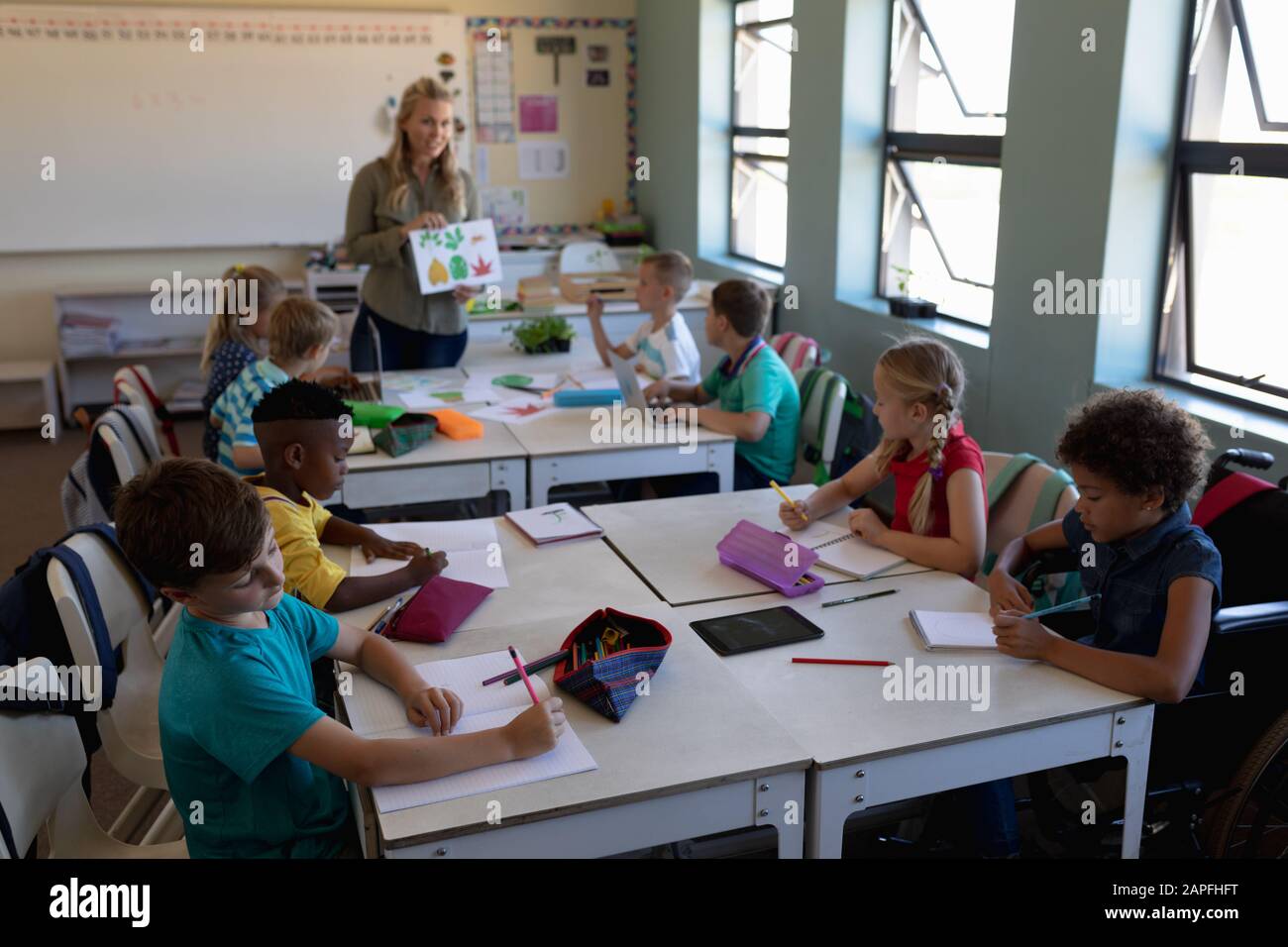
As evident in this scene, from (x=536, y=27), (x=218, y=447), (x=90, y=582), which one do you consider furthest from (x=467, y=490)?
(x=536, y=27)

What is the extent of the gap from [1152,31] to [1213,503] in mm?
1452

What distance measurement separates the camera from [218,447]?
10.4ft

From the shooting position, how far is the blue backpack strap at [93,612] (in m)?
1.83

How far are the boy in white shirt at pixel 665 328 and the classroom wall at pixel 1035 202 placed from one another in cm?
83

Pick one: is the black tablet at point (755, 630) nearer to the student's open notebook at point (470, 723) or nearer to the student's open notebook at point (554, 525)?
the student's open notebook at point (470, 723)

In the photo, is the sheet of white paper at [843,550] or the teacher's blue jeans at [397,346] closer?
the sheet of white paper at [843,550]

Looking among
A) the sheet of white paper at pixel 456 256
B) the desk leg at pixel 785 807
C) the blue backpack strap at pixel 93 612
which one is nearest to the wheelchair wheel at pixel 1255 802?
the desk leg at pixel 785 807

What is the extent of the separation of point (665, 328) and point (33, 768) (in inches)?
107

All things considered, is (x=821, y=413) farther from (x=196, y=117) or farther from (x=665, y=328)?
(x=196, y=117)

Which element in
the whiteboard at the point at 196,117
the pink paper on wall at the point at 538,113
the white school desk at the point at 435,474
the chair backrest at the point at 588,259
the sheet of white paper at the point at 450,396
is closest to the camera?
the white school desk at the point at 435,474

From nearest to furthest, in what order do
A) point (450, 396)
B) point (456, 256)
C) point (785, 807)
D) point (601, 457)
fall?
point (785, 807) < point (601, 457) < point (450, 396) < point (456, 256)

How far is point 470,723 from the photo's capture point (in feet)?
5.37

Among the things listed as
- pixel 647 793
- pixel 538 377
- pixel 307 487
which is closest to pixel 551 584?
pixel 307 487
